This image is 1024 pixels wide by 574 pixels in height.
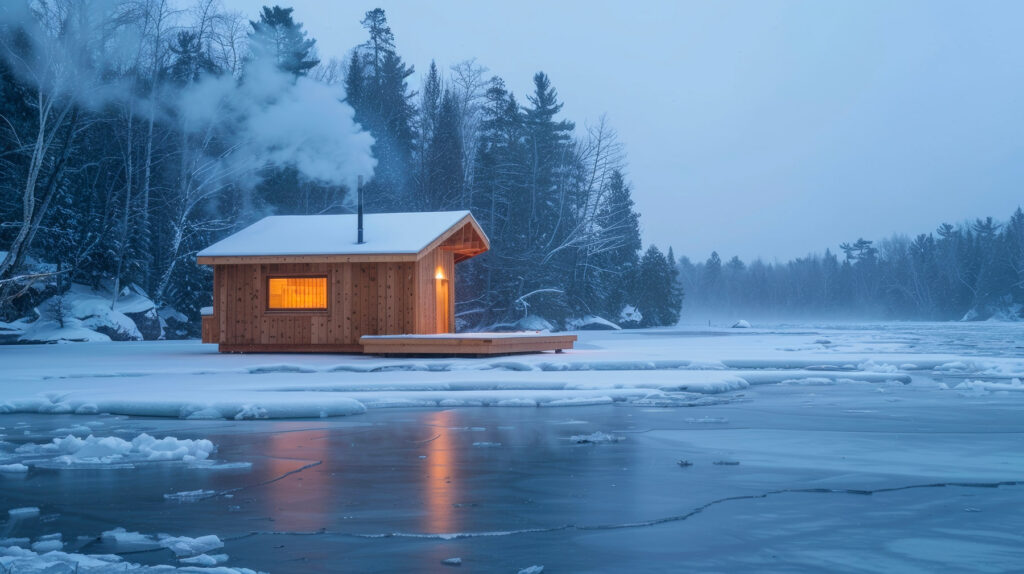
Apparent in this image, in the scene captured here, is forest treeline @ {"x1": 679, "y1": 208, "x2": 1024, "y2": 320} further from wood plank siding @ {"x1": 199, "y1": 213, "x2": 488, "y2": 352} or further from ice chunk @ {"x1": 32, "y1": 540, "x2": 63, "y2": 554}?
ice chunk @ {"x1": 32, "y1": 540, "x2": 63, "y2": 554}

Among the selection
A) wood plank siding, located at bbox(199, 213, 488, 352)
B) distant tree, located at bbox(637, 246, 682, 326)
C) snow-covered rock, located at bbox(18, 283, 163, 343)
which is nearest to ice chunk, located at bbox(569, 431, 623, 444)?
wood plank siding, located at bbox(199, 213, 488, 352)

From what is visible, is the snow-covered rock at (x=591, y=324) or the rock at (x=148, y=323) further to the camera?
the snow-covered rock at (x=591, y=324)

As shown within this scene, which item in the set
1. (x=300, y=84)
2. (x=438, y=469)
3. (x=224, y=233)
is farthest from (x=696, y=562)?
(x=224, y=233)

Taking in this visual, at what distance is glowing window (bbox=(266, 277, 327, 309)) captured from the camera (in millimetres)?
22547

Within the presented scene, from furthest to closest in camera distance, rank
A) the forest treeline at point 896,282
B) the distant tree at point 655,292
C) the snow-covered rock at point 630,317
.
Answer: the forest treeline at point 896,282, the distant tree at point 655,292, the snow-covered rock at point 630,317

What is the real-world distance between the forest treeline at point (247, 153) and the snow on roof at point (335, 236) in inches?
182

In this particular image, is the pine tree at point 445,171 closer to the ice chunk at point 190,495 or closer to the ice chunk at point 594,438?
the ice chunk at point 594,438

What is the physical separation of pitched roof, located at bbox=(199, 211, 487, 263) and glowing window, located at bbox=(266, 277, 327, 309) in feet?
3.00

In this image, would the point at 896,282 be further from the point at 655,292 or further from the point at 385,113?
the point at 385,113

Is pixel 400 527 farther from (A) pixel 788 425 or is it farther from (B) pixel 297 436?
(A) pixel 788 425

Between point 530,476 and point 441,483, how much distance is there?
0.67m

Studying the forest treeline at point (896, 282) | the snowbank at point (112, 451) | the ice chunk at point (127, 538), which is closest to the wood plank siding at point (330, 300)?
the snowbank at point (112, 451)

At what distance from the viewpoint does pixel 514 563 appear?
419 cm

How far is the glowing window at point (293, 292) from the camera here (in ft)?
74.0
